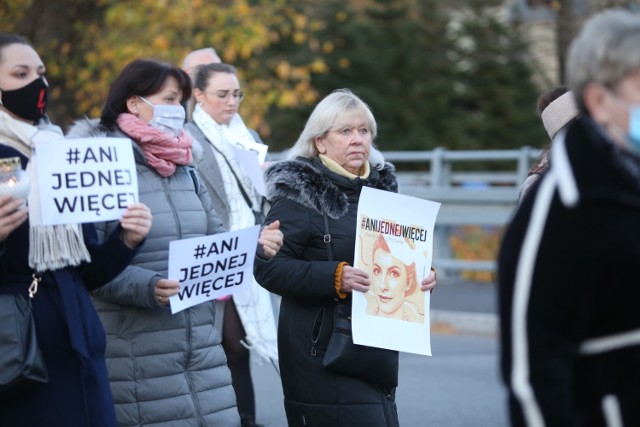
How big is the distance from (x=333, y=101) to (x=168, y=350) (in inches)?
50.5

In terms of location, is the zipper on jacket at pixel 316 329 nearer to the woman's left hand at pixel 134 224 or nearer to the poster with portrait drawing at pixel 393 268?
the poster with portrait drawing at pixel 393 268

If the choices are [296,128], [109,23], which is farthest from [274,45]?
[109,23]

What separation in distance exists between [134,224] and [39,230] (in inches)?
13.5

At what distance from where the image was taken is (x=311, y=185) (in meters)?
5.33

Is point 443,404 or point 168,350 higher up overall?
point 168,350

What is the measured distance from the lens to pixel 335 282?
17.0 feet

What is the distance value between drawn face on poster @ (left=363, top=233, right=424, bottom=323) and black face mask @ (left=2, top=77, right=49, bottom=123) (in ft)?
4.75

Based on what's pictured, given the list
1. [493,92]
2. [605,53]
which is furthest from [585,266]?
[493,92]

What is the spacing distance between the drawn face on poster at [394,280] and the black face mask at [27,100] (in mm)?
1447

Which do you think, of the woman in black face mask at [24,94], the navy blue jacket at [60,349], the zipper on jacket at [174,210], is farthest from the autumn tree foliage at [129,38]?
the navy blue jacket at [60,349]

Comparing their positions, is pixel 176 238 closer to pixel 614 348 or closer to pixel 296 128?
pixel 614 348

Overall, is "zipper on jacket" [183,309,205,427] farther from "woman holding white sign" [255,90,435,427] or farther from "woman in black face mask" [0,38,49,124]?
"woman in black face mask" [0,38,49,124]

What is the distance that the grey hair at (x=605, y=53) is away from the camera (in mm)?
2822

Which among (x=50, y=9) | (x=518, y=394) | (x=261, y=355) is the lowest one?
(x=261, y=355)
